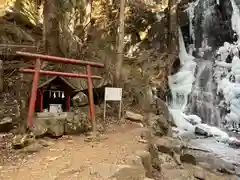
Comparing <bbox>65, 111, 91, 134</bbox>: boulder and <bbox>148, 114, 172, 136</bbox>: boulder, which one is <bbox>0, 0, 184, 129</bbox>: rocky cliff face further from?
<bbox>65, 111, 91, 134</bbox>: boulder

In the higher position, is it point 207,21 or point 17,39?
point 207,21

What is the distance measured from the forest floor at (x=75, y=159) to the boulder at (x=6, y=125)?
1.12 metres

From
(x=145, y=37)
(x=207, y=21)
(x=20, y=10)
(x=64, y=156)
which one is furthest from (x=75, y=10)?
(x=207, y=21)

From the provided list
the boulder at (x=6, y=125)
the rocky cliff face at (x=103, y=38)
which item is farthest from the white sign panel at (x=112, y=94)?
the boulder at (x=6, y=125)

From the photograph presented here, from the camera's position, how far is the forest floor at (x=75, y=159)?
4070 mm

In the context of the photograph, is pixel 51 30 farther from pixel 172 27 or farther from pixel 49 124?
pixel 172 27

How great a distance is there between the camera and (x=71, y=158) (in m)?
4.76

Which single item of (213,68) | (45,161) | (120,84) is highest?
(213,68)

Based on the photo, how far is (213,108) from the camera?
1366 cm

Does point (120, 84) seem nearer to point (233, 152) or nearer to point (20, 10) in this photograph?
point (233, 152)

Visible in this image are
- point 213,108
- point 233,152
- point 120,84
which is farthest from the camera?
point 213,108

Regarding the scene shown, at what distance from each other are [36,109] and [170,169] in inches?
144

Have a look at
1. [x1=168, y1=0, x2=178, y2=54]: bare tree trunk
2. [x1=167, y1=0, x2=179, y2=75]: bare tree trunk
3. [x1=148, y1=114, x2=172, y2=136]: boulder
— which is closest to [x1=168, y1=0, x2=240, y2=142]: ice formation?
[x1=167, y1=0, x2=179, y2=75]: bare tree trunk

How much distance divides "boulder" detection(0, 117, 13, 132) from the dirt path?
130cm
